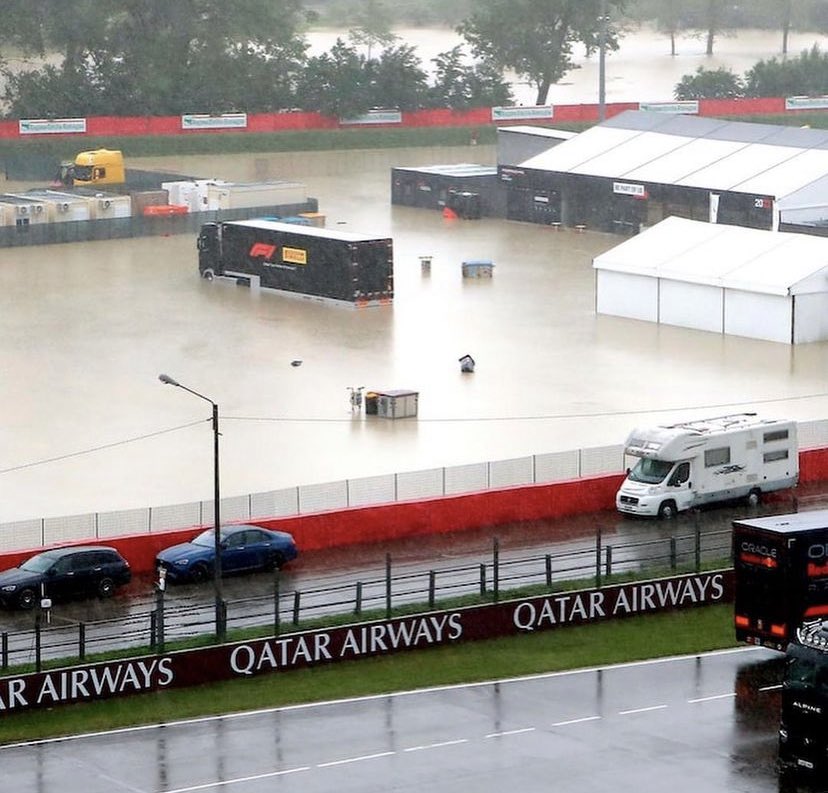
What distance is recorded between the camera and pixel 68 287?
76500mm

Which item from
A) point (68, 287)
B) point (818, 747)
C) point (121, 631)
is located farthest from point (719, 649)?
point (68, 287)

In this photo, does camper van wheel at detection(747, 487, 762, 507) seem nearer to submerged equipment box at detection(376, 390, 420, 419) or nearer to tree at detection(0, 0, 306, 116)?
submerged equipment box at detection(376, 390, 420, 419)

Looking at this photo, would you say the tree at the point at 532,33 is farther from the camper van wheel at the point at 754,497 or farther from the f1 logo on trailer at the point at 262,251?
the camper van wheel at the point at 754,497

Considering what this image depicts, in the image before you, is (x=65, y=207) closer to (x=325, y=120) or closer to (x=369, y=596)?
(x=325, y=120)

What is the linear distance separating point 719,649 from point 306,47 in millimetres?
97283

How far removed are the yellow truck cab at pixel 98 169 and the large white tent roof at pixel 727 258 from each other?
121 ft

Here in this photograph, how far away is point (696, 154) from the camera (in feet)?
286

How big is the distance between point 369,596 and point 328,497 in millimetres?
5660

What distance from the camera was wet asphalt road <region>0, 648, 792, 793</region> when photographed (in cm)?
2952

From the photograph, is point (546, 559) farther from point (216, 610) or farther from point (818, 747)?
point (818, 747)

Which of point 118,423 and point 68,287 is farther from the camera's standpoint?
point 68,287

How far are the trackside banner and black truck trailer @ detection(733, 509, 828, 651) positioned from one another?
436 centimetres

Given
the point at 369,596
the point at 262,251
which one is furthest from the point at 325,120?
the point at 369,596

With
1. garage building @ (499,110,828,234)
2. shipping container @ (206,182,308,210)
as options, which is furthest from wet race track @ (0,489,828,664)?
shipping container @ (206,182,308,210)
